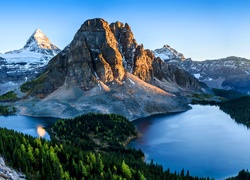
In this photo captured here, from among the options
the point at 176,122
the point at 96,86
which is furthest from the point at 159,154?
the point at 96,86

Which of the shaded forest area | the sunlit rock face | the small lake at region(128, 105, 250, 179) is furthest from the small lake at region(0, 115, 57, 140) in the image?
the small lake at region(128, 105, 250, 179)

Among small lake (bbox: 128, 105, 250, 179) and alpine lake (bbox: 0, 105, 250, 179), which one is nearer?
small lake (bbox: 128, 105, 250, 179)

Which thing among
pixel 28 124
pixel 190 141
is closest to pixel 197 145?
pixel 190 141

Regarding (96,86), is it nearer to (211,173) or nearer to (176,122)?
(176,122)

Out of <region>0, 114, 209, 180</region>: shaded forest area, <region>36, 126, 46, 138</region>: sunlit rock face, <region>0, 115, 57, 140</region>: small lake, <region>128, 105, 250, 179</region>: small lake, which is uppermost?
<region>0, 114, 209, 180</region>: shaded forest area

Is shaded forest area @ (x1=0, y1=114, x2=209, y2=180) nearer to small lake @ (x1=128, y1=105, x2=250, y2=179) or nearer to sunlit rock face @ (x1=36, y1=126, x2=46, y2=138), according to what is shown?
small lake @ (x1=128, y1=105, x2=250, y2=179)

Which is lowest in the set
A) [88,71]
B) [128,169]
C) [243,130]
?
[243,130]

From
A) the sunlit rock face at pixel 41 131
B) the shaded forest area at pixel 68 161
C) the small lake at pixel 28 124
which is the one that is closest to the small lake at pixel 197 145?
the shaded forest area at pixel 68 161
